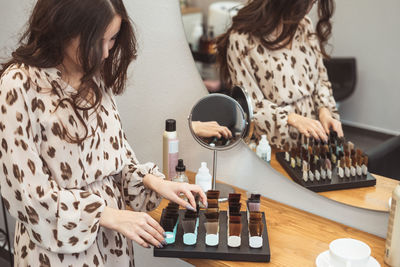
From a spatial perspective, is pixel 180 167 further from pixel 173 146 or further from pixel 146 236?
pixel 146 236

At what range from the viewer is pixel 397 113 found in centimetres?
109

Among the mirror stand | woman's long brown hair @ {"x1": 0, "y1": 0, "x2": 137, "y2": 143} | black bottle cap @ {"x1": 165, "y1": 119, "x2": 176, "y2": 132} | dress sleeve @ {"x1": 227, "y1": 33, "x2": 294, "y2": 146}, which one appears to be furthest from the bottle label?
woman's long brown hair @ {"x1": 0, "y1": 0, "x2": 137, "y2": 143}

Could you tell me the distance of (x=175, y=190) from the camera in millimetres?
1132

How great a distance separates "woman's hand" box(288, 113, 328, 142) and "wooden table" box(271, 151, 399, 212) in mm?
151

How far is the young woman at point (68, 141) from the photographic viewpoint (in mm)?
935

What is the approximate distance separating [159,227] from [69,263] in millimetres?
216

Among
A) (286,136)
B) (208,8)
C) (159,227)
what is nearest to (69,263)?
(159,227)

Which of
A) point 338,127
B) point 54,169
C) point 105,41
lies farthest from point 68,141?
point 338,127

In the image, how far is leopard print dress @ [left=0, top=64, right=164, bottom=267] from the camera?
3.08ft

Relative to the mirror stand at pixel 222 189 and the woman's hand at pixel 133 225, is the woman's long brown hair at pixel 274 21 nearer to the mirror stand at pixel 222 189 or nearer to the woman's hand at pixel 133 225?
the mirror stand at pixel 222 189

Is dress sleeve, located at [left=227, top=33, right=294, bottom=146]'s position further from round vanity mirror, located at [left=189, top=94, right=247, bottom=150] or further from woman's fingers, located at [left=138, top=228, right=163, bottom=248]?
woman's fingers, located at [left=138, top=228, right=163, bottom=248]

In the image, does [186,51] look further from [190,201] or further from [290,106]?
[190,201]

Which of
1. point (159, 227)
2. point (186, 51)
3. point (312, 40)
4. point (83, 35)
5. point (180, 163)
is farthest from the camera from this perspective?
point (186, 51)

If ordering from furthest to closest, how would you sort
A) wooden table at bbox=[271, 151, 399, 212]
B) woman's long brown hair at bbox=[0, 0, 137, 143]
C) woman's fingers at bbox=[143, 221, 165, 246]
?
1. wooden table at bbox=[271, 151, 399, 212]
2. woman's fingers at bbox=[143, 221, 165, 246]
3. woman's long brown hair at bbox=[0, 0, 137, 143]
